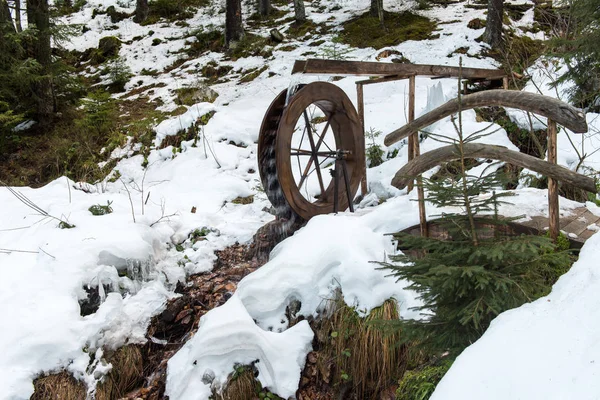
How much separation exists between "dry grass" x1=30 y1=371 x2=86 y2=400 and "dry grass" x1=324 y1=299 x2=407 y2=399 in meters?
1.95

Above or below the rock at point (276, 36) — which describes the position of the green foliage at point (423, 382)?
below

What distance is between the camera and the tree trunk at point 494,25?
9984 millimetres

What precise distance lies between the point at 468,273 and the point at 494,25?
1040cm

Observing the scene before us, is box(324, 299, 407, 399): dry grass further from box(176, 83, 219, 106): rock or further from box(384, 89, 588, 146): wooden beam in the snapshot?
box(176, 83, 219, 106): rock

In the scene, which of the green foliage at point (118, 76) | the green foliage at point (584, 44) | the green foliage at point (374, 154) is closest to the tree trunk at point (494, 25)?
the green foliage at point (584, 44)

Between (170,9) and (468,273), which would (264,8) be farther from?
(468,273)

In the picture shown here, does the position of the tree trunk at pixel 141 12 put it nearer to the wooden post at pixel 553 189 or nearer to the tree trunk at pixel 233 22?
the tree trunk at pixel 233 22

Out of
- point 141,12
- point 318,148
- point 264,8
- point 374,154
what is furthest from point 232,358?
point 141,12

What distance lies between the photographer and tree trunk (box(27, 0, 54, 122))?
30.8 feet

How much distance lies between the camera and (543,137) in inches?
255

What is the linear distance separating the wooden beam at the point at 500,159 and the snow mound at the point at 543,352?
3.62 feet

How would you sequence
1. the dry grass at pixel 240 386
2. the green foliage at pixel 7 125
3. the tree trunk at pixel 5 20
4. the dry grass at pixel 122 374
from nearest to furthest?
the dry grass at pixel 240 386 → the dry grass at pixel 122 374 → the green foliage at pixel 7 125 → the tree trunk at pixel 5 20

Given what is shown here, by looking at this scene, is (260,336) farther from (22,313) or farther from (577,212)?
(577,212)

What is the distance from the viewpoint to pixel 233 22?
12969 mm
